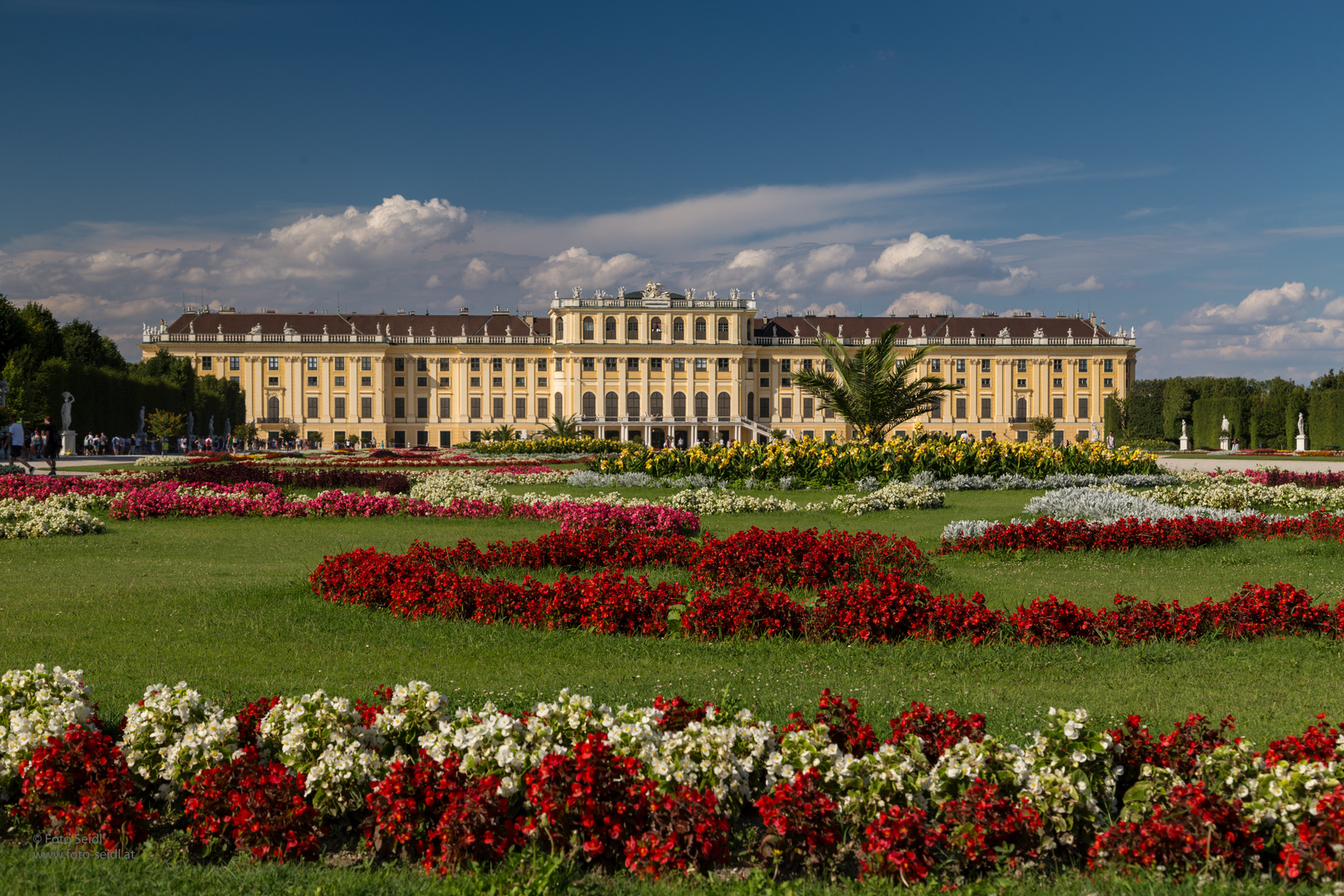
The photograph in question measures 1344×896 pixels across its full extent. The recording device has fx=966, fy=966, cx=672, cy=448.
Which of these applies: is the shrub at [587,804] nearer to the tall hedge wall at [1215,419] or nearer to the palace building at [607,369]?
the tall hedge wall at [1215,419]

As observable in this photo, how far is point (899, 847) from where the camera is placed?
9.64 ft

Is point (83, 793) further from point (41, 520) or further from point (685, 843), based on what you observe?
point (41, 520)

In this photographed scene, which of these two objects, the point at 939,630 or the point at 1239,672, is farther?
the point at 939,630

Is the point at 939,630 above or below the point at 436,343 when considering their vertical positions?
below

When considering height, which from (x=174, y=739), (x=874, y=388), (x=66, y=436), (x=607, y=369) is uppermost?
(x=607, y=369)

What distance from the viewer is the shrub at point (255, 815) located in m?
3.13

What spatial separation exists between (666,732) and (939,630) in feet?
9.82

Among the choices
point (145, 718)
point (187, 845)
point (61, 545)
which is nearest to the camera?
point (187, 845)

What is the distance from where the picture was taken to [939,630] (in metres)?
5.85

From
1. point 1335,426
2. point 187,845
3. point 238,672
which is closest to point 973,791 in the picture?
point 187,845

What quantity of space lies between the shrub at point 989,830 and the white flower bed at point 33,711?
122 inches

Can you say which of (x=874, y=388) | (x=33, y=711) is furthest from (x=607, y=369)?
(x=33, y=711)

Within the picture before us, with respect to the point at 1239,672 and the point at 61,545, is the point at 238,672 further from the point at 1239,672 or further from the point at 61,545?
the point at 61,545

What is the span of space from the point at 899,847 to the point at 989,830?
0.29 meters
